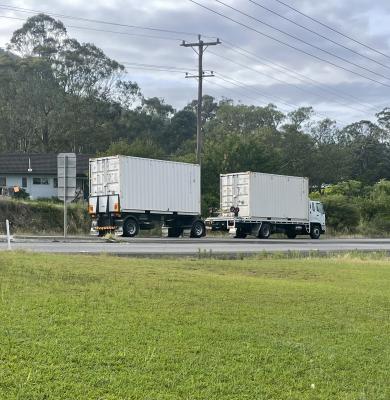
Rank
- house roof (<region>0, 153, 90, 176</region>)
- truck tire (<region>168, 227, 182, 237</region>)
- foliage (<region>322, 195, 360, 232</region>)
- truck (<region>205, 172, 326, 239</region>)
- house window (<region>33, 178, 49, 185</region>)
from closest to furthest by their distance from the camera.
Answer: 1. truck tire (<region>168, 227, 182, 237</region>)
2. truck (<region>205, 172, 326, 239</region>)
3. foliage (<region>322, 195, 360, 232</region>)
4. house roof (<region>0, 153, 90, 176</region>)
5. house window (<region>33, 178, 49, 185</region>)

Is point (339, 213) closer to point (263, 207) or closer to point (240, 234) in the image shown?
point (263, 207)

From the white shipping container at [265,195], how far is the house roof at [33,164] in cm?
2848

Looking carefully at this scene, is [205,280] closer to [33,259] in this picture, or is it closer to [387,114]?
[33,259]

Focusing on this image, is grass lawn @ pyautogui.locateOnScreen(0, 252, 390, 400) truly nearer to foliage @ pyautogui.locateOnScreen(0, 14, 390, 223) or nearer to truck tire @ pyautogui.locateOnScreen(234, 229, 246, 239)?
truck tire @ pyautogui.locateOnScreen(234, 229, 246, 239)

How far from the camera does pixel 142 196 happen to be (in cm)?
3064

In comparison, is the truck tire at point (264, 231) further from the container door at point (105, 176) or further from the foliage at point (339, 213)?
the foliage at point (339, 213)

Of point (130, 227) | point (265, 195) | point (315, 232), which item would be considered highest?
point (265, 195)

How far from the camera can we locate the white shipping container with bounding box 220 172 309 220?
119 ft

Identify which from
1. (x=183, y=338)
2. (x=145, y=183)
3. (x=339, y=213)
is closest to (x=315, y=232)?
(x=339, y=213)

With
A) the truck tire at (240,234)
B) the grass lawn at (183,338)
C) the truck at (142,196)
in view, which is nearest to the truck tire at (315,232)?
the truck tire at (240,234)

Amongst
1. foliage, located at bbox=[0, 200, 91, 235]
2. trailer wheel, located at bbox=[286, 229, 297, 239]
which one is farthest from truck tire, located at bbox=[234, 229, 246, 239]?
foliage, located at bbox=[0, 200, 91, 235]

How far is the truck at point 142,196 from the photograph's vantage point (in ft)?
98.0

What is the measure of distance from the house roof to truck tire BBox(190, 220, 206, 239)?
31.1 m

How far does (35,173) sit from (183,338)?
59281 mm
